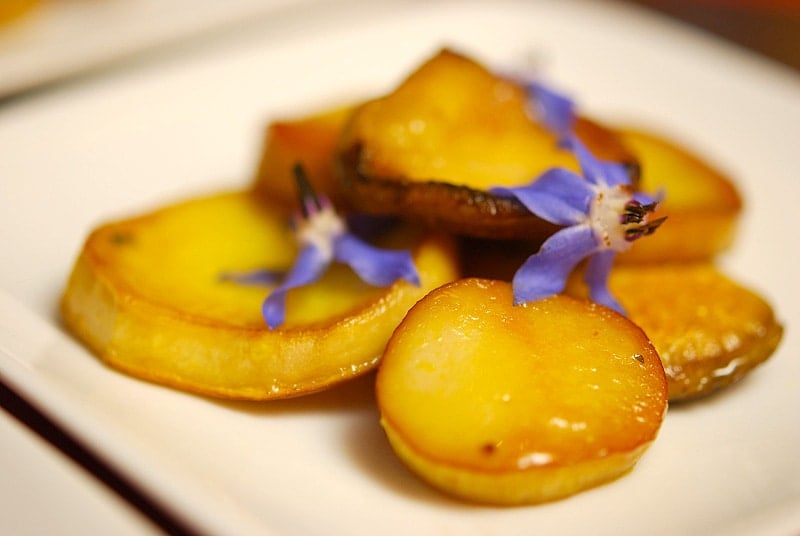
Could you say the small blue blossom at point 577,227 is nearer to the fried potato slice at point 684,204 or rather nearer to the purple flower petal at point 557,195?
the purple flower petal at point 557,195

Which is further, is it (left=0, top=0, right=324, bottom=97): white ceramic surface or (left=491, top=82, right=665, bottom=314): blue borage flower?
(left=0, top=0, right=324, bottom=97): white ceramic surface

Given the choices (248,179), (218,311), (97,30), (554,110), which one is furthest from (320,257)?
(97,30)

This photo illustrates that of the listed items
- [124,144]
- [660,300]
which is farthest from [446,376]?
[124,144]

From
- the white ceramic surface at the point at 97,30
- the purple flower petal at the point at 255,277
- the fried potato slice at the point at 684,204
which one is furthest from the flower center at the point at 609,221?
the white ceramic surface at the point at 97,30

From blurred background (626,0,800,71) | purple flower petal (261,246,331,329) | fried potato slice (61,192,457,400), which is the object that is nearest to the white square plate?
fried potato slice (61,192,457,400)

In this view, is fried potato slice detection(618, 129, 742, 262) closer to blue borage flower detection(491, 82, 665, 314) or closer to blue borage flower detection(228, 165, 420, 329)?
blue borage flower detection(491, 82, 665, 314)

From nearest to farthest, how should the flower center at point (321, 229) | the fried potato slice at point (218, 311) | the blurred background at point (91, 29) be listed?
the fried potato slice at point (218, 311), the flower center at point (321, 229), the blurred background at point (91, 29)
